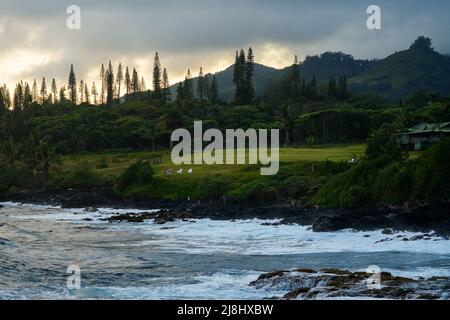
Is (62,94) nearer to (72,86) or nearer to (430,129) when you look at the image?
(72,86)

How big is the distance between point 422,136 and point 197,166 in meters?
29.9

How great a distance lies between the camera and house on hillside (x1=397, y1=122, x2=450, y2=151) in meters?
73.2

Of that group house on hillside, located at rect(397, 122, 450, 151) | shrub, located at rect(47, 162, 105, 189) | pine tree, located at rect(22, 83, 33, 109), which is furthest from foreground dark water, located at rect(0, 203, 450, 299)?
pine tree, located at rect(22, 83, 33, 109)

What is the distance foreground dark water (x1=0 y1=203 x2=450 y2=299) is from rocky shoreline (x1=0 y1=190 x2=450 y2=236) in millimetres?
1723

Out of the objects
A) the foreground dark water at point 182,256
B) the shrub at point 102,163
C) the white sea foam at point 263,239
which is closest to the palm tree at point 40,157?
the shrub at point 102,163

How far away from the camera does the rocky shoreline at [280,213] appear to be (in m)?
34.6

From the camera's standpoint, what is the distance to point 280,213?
1748 inches

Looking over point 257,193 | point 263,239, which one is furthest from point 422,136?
point 263,239

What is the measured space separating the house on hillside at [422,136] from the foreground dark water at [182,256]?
130ft

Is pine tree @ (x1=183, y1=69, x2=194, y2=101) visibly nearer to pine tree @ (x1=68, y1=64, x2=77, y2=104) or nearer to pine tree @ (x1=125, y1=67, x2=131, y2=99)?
pine tree @ (x1=125, y1=67, x2=131, y2=99)

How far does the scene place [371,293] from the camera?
17000mm
